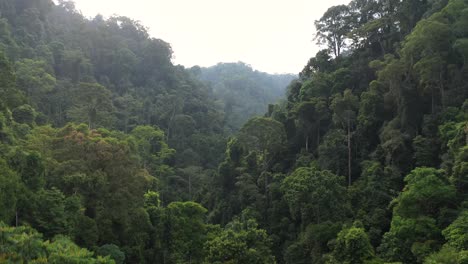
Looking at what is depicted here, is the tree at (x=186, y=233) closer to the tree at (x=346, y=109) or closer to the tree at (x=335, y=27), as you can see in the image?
the tree at (x=346, y=109)

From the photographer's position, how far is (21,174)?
19516 millimetres

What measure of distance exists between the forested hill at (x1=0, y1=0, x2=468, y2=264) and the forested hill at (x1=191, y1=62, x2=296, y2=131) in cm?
2311

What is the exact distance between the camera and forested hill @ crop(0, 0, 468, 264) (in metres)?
19.5

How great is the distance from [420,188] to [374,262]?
3614mm

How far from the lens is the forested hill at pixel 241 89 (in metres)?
68.9

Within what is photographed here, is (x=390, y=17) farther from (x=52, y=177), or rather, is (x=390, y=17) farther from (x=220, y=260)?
(x=52, y=177)

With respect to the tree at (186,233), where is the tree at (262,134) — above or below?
above

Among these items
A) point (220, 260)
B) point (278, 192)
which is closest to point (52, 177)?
point (220, 260)

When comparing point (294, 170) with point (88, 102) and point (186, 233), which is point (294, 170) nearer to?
point (186, 233)

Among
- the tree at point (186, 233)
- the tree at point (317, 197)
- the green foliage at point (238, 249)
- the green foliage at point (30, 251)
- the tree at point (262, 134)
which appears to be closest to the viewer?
the green foliage at point (30, 251)

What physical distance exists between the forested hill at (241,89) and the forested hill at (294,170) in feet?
75.8

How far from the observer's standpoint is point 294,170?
29688mm

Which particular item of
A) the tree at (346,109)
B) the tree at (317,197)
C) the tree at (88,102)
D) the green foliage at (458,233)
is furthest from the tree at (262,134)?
the green foliage at (458,233)

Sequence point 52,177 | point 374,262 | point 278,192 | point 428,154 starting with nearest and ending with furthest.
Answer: point 374,262, point 52,177, point 428,154, point 278,192
